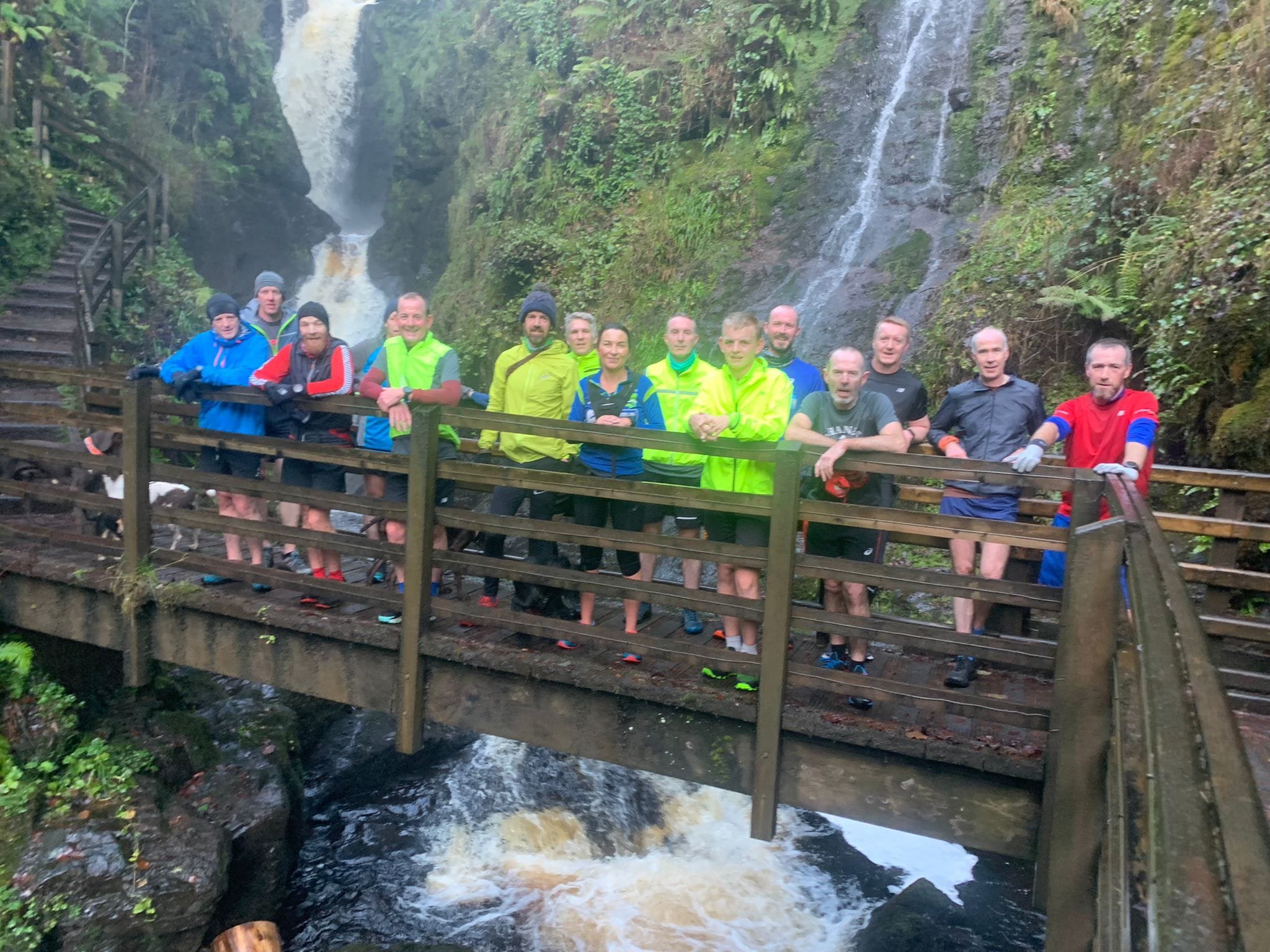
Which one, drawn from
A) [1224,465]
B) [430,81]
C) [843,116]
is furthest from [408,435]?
[430,81]

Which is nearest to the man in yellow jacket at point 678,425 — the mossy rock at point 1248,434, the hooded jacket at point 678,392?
the hooded jacket at point 678,392

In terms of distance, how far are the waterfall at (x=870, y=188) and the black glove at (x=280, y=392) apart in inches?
322

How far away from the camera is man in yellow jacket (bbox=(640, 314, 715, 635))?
4879 mm

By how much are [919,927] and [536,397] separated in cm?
457

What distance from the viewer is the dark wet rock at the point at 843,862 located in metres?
7.07

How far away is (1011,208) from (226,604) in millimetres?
10648

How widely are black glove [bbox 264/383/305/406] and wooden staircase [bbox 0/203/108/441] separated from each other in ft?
20.8

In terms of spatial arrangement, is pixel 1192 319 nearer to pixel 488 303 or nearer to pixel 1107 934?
pixel 1107 934

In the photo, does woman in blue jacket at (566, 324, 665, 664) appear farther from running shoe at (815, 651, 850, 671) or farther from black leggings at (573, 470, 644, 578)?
running shoe at (815, 651, 850, 671)

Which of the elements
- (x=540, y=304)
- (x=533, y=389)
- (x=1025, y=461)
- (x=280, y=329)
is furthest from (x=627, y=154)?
(x=1025, y=461)

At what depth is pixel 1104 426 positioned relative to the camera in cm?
438

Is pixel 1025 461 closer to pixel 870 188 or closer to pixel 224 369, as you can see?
pixel 224 369

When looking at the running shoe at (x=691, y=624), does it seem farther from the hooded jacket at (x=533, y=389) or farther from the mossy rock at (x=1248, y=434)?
the mossy rock at (x=1248, y=434)

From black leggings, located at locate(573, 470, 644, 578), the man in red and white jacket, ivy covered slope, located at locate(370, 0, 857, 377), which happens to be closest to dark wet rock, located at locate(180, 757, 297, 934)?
the man in red and white jacket
